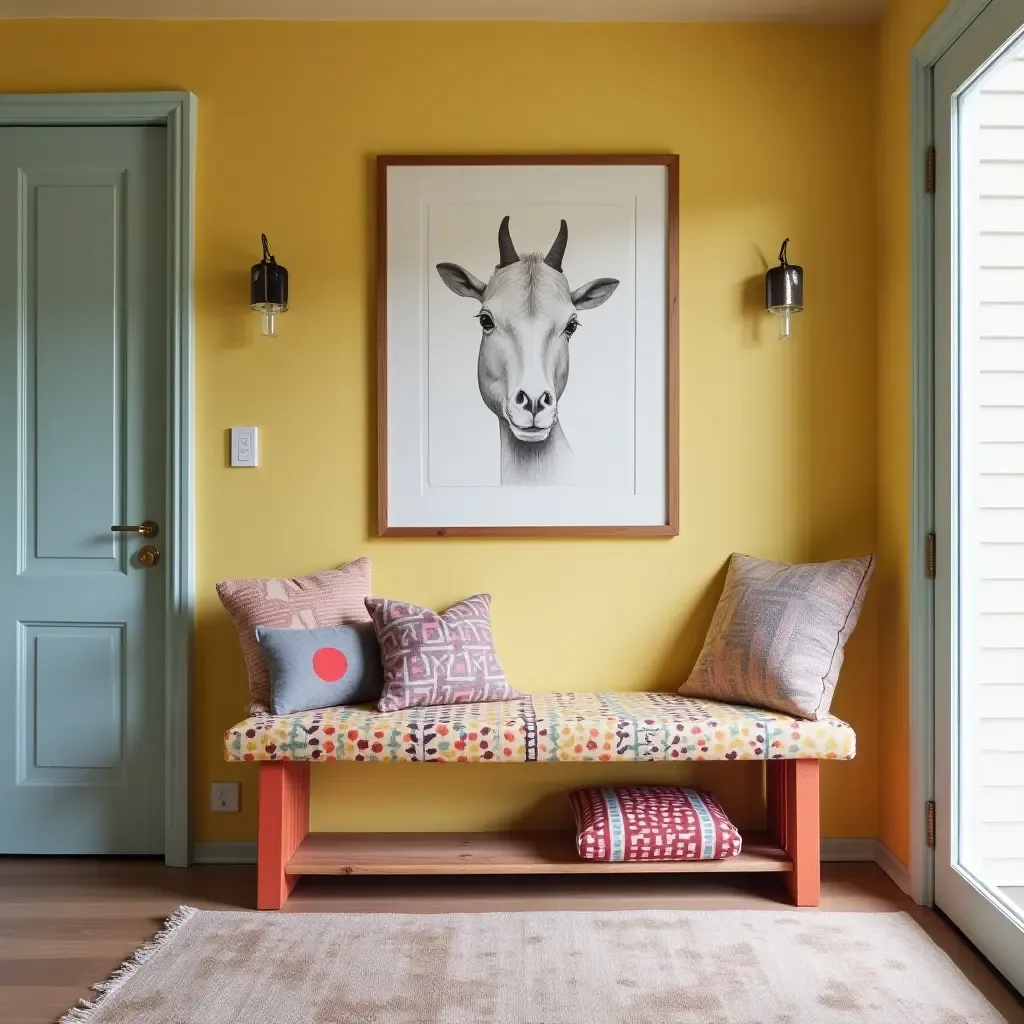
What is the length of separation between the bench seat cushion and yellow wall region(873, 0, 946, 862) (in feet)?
1.23

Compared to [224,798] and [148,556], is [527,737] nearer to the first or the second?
[224,798]

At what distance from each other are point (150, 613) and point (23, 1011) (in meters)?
1.13

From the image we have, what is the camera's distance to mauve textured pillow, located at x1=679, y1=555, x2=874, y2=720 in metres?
2.48

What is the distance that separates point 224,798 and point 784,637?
170 cm

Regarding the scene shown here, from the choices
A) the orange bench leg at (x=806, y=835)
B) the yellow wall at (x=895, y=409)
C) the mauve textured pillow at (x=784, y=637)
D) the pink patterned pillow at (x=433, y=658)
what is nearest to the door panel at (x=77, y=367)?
the pink patterned pillow at (x=433, y=658)

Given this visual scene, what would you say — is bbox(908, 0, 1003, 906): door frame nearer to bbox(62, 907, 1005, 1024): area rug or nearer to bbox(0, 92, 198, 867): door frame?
bbox(62, 907, 1005, 1024): area rug

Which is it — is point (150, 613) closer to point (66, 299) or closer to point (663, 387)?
point (66, 299)

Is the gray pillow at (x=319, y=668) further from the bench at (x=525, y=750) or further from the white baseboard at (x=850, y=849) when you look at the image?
the white baseboard at (x=850, y=849)

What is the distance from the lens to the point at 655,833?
2439mm

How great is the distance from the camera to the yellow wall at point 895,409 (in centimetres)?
256

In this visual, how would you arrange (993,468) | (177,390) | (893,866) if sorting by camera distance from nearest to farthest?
(993,468) < (893,866) < (177,390)

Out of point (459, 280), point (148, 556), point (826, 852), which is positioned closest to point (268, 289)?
point (459, 280)

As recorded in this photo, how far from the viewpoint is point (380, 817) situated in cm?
279

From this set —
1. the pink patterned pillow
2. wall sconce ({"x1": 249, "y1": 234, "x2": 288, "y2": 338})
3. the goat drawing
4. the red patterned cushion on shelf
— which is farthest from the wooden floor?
wall sconce ({"x1": 249, "y1": 234, "x2": 288, "y2": 338})
